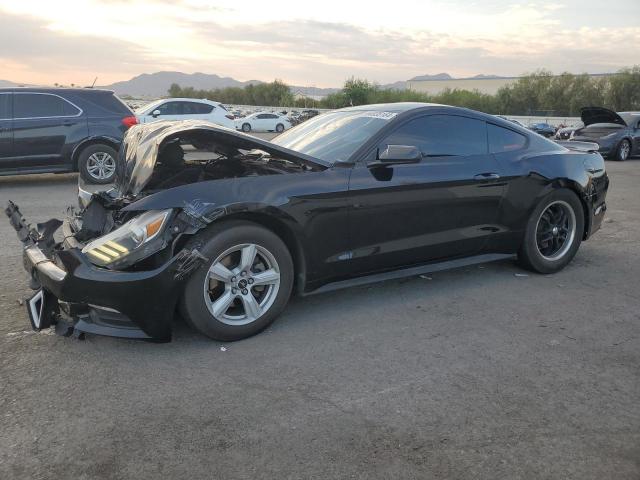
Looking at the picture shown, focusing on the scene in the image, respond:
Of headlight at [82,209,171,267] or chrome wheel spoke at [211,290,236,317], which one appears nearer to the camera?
headlight at [82,209,171,267]

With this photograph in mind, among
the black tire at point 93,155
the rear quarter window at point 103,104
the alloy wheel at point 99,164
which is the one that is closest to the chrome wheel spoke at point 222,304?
the black tire at point 93,155

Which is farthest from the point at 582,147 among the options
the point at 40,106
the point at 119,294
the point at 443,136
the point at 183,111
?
the point at 183,111

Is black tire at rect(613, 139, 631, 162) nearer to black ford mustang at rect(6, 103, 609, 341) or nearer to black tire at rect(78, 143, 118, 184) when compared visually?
black ford mustang at rect(6, 103, 609, 341)

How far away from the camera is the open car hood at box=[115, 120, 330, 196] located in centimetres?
374

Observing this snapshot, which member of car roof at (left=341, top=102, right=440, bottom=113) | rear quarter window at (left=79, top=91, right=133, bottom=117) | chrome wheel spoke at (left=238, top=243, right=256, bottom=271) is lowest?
chrome wheel spoke at (left=238, top=243, right=256, bottom=271)

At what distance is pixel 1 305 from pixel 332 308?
243 cm

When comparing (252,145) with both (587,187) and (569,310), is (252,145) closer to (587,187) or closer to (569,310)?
(569,310)

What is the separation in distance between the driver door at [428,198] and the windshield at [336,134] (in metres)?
0.18

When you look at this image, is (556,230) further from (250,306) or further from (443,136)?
(250,306)

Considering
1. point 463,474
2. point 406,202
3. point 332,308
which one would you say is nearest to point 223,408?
point 463,474

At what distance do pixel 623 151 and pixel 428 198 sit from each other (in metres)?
15.2

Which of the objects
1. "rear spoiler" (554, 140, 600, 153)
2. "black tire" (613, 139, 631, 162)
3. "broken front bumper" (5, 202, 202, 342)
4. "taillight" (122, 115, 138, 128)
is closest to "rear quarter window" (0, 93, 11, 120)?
"taillight" (122, 115, 138, 128)

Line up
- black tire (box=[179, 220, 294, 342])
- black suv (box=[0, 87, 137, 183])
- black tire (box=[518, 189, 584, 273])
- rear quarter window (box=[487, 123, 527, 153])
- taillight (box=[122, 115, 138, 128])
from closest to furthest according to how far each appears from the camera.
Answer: black tire (box=[179, 220, 294, 342])
rear quarter window (box=[487, 123, 527, 153])
black tire (box=[518, 189, 584, 273])
black suv (box=[0, 87, 137, 183])
taillight (box=[122, 115, 138, 128])

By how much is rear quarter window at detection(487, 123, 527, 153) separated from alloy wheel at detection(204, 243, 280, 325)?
2.31 m
